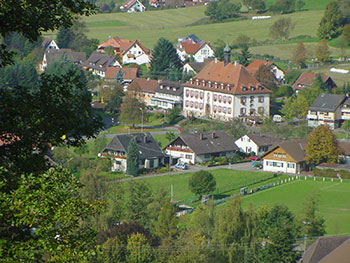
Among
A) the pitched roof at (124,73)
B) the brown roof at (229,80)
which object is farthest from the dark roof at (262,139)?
the pitched roof at (124,73)

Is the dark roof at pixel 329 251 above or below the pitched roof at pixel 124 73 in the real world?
below

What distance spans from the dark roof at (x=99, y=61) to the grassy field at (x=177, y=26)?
1428cm

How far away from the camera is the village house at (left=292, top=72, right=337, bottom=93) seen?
278ft

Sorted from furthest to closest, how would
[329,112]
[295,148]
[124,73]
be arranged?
[124,73], [329,112], [295,148]

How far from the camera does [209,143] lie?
61812 mm

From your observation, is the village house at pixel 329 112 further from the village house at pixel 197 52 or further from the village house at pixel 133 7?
the village house at pixel 133 7

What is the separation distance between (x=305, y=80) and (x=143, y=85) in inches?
697

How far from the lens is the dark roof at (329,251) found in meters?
29.8

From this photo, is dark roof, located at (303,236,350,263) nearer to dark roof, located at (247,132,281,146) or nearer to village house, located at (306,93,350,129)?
dark roof, located at (247,132,281,146)

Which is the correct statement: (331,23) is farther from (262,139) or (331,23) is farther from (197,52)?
(262,139)

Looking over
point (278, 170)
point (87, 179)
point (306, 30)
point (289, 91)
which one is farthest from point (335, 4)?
point (87, 179)

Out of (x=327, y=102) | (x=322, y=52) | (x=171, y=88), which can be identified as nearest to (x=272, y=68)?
(x=322, y=52)

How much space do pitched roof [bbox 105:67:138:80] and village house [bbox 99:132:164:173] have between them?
1308 inches

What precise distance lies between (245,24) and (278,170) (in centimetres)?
7118
